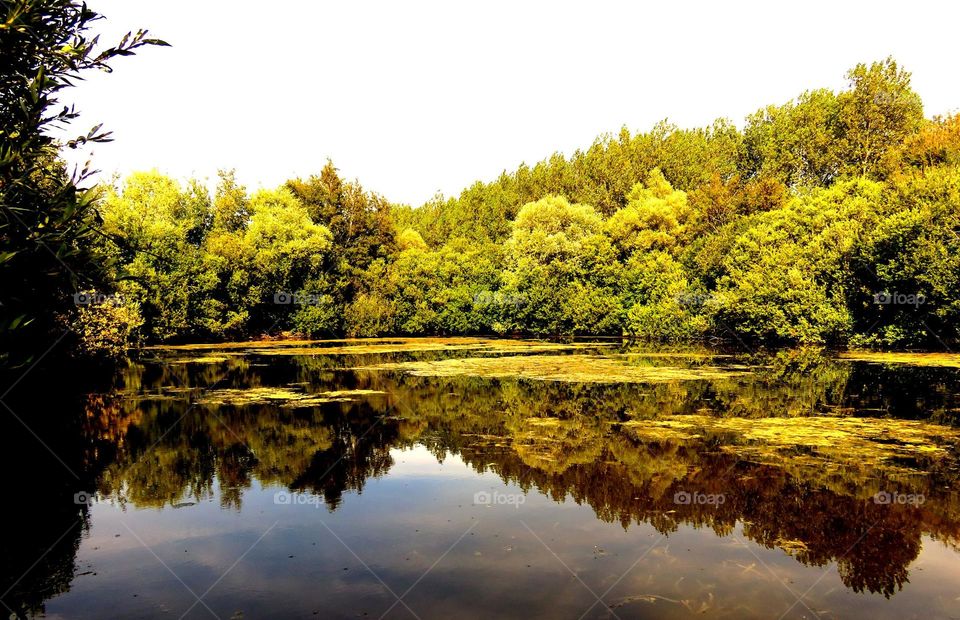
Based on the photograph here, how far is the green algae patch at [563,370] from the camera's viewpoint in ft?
90.1

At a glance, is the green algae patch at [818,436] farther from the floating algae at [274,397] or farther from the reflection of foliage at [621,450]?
the floating algae at [274,397]

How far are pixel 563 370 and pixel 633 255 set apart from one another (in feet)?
116

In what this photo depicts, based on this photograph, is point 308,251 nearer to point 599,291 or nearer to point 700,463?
point 599,291

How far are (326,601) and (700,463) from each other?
864 cm

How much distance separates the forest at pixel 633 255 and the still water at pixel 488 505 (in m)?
13.3

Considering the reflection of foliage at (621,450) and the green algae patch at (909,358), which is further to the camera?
the green algae patch at (909,358)

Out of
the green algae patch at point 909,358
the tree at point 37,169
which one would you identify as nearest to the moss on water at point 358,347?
the green algae patch at point 909,358

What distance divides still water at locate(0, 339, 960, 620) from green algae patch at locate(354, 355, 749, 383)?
4.14 meters

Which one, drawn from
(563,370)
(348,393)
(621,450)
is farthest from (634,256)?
(621,450)

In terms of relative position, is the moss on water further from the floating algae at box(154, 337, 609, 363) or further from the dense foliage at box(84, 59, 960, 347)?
the dense foliage at box(84, 59, 960, 347)

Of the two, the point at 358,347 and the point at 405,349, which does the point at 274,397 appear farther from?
the point at 358,347

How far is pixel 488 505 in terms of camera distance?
11.3m

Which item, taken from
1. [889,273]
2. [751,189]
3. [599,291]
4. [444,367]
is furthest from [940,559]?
[751,189]

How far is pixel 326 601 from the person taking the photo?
24.6ft
